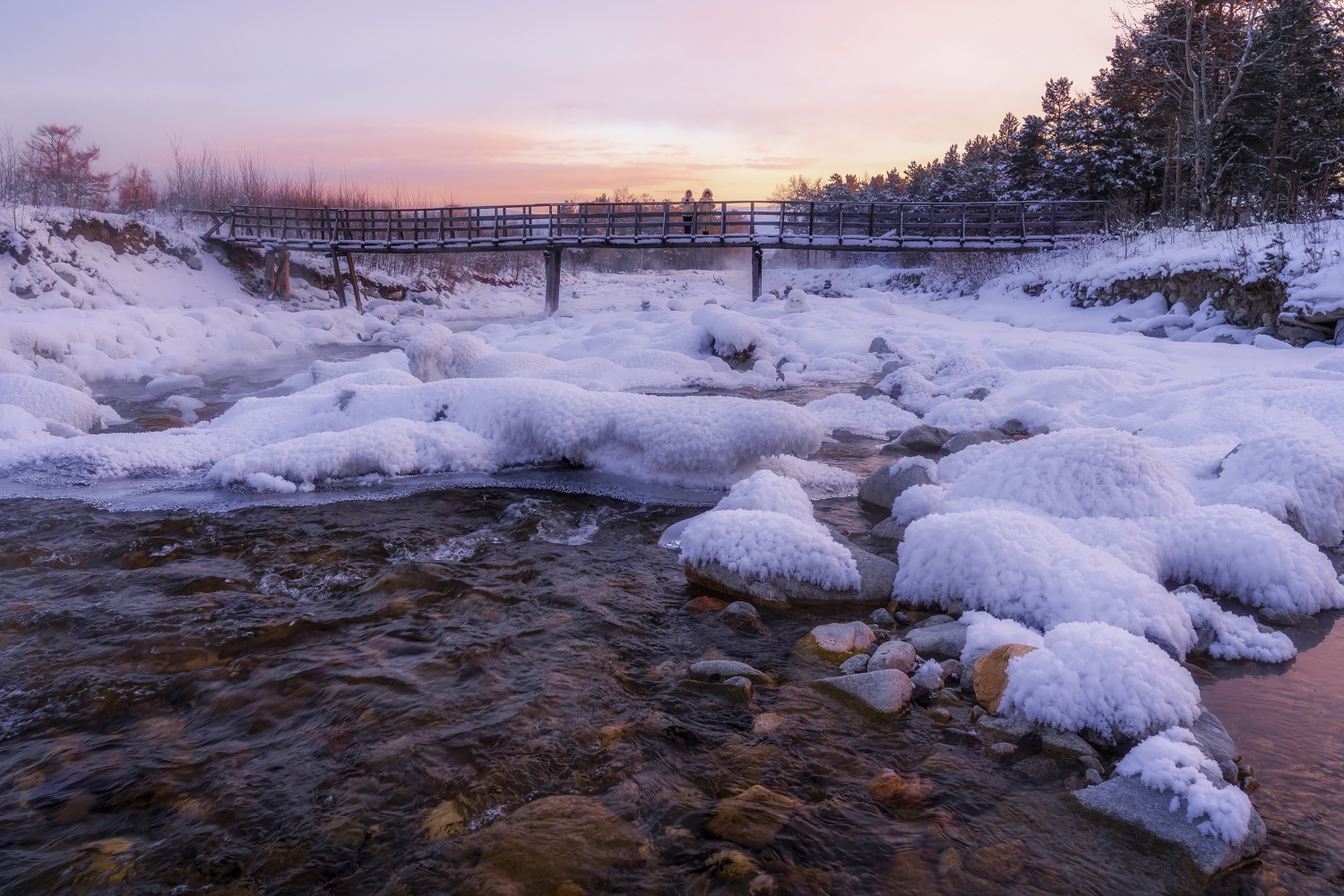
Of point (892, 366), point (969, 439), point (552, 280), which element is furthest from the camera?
point (552, 280)

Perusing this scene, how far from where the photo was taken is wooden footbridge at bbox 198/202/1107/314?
18.7 m

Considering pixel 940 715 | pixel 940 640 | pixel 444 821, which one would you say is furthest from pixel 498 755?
pixel 940 640

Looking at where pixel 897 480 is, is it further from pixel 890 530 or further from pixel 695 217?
pixel 695 217

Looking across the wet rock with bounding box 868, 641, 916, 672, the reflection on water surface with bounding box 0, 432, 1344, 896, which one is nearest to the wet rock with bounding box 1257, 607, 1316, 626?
the reflection on water surface with bounding box 0, 432, 1344, 896

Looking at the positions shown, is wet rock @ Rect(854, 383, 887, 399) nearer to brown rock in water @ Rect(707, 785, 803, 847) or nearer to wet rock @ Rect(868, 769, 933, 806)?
wet rock @ Rect(868, 769, 933, 806)

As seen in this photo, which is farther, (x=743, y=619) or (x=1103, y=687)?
(x=743, y=619)

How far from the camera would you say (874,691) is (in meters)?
2.44

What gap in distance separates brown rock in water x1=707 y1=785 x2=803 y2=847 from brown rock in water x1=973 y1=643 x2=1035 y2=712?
766mm

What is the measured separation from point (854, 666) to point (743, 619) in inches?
20.4

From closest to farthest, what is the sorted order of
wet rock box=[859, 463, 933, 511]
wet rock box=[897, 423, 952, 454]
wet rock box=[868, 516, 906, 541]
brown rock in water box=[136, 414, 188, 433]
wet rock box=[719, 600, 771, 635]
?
wet rock box=[719, 600, 771, 635], wet rock box=[868, 516, 906, 541], wet rock box=[859, 463, 933, 511], wet rock box=[897, 423, 952, 454], brown rock in water box=[136, 414, 188, 433]

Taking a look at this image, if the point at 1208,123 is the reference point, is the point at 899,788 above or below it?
below

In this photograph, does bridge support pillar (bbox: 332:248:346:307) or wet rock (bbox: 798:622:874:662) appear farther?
bridge support pillar (bbox: 332:248:346:307)

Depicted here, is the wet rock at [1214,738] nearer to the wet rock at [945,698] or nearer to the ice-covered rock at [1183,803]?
the ice-covered rock at [1183,803]

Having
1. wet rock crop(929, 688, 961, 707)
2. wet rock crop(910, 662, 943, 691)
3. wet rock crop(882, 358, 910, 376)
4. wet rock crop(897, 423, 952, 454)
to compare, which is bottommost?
wet rock crop(929, 688, 961, 707)
